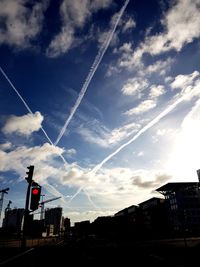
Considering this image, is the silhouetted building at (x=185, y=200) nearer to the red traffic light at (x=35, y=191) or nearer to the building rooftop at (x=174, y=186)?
the building rooftop at (x=174, y=186)

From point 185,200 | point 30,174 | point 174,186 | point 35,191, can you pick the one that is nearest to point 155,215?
point 185,200

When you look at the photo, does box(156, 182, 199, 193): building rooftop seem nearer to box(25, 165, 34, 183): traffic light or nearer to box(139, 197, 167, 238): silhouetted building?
box(139, 197, 167, 238): silhouetted building

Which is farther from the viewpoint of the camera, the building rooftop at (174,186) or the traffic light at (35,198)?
the building rooftop at (174,186)

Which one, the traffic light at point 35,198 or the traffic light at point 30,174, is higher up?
the traffic light at point 30,174

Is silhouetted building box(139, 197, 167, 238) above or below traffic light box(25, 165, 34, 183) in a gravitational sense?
above

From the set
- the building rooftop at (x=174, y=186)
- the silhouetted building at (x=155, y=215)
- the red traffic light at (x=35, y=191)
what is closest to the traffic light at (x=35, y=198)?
the red traffic light at (x=35, y=191)

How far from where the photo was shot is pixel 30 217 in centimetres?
1498

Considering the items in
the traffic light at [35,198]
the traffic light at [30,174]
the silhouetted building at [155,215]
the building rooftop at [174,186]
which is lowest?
the traffic light at [35,198]

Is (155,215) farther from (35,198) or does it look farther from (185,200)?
(35,198)

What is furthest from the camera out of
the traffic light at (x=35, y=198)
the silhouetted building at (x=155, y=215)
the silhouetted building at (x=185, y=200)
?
the silhouetted building at (x=155, y=215)

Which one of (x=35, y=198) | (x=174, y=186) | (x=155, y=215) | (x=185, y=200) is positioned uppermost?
(x=174, y=186)

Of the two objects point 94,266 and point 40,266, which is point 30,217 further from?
point 94,266

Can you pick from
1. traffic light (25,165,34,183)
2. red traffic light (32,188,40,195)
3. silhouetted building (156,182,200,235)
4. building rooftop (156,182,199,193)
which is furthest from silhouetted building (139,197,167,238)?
red traffic light (32,188,40,195)


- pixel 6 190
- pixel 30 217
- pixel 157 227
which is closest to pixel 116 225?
pixel 157 227
